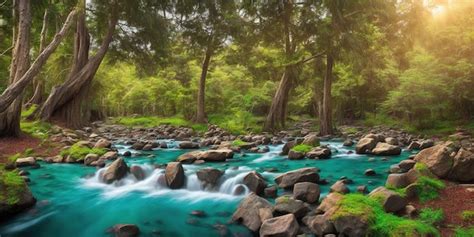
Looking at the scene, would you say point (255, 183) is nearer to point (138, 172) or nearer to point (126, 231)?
point (126, 231)

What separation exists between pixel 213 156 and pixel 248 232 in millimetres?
6619

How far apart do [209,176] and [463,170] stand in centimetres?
545

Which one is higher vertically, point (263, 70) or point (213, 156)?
point (263, 70)

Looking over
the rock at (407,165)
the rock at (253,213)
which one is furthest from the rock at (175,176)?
the rock at (407,165)

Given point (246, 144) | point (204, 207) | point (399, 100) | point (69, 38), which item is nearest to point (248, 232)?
point (204, 207)

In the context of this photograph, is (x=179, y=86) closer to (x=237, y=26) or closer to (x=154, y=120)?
(x=154, y=120)

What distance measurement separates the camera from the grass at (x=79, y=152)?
1206 centimetres

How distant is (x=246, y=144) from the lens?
52.7 ft

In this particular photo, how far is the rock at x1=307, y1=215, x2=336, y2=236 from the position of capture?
16.9ft

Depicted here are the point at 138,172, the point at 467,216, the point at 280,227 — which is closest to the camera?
the point at 280,227

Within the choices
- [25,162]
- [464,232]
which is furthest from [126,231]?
[25,162]

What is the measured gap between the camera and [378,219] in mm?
5137

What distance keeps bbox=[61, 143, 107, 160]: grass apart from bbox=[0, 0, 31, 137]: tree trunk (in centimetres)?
308

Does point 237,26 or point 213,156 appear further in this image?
point 237,26
